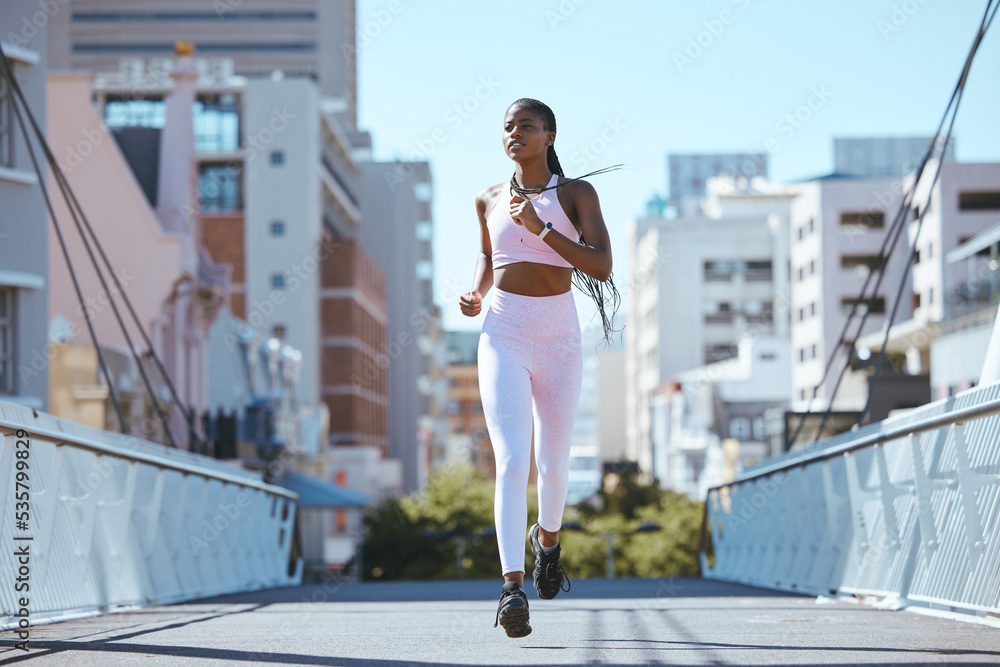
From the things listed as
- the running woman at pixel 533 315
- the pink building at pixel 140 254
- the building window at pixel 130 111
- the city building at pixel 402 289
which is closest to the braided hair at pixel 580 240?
the running woman at pixel 533 315

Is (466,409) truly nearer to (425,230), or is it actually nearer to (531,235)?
(425,230)

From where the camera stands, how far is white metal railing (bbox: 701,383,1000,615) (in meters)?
6.45

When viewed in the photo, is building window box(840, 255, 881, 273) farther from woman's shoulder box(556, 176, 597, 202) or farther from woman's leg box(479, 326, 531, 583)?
woman's leg box(479, 326, 531, 583)

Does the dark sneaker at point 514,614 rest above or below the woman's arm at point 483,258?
below

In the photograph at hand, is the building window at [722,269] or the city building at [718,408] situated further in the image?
the building window at [722,269]

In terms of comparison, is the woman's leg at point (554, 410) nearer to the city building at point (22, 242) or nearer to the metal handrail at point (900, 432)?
the metal handrail at point (900, 432)

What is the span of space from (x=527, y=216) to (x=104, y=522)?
14.3ft

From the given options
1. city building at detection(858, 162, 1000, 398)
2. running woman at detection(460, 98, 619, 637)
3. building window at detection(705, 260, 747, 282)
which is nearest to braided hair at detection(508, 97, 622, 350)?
running woman at detection(460, 98, 619, 637)

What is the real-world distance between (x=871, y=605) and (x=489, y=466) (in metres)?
159

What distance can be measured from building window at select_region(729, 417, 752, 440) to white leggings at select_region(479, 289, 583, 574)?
8237cm

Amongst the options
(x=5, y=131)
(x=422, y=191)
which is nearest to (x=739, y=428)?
(x=422, y=191)

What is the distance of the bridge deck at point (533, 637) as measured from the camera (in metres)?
4.98

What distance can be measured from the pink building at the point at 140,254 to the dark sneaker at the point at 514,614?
20.9 meters

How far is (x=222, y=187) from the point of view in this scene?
71.1 meters
